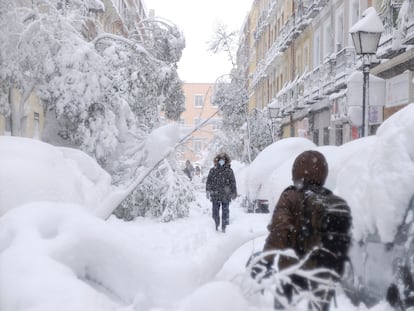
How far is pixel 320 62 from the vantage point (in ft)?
52.9

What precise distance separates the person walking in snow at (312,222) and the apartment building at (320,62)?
21.0 ft

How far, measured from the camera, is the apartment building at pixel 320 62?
33.8ft

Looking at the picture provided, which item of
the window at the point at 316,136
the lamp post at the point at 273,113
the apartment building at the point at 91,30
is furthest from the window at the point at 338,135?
the apartment building at the point at 91,30

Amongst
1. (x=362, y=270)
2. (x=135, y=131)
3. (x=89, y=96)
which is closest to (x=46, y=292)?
(x=362, y=270)

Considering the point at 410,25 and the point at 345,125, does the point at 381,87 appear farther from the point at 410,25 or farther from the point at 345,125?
the point at 345,125

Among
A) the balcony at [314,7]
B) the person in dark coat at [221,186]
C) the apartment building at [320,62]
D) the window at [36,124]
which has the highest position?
the balcony at [314,7]

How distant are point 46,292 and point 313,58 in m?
16.1

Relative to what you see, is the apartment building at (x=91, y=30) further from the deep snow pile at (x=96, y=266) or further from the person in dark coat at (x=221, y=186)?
the person in dark coat at (x=221, y=186)

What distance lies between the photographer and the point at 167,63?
23.8 ft

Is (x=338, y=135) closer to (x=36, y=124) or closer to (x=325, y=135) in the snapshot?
(x=325, y=135)

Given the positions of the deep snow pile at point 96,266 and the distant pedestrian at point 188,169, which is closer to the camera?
the deep snow pile at point 96,266

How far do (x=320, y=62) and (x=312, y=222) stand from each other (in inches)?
565

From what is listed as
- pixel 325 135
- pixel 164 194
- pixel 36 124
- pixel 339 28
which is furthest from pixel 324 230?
pixel 339 28

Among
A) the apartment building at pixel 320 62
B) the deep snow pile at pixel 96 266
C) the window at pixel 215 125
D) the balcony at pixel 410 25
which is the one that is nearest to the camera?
the deep snow pile at pixel 96 266
